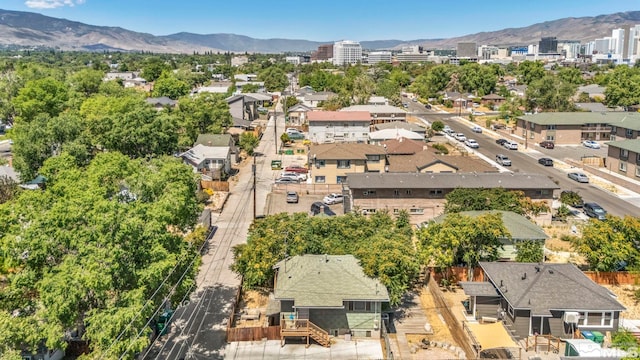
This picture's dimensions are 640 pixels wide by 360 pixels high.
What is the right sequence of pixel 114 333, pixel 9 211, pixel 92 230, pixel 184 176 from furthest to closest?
pixel 184 176
pixel 9 211
pixel 92 230
pixel 114 333

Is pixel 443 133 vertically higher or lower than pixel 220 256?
higher

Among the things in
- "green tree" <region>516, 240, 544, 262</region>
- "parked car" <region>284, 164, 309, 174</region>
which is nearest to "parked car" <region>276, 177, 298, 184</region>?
"parked car" <region>284, 164, 309, 174</region>

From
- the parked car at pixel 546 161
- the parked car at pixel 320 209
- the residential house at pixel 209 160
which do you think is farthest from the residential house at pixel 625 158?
the residential house at pixel 209 160

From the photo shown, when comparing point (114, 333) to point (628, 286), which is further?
point (628, 286)

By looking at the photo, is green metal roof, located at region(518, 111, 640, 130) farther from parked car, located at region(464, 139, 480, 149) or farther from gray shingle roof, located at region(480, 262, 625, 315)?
gray shingle roof, located at region(480, 262, 625, 315)

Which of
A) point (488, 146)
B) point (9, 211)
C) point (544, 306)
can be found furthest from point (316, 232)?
point (488, 146)

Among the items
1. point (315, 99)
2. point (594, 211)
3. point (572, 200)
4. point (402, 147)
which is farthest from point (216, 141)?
point (315, 99)

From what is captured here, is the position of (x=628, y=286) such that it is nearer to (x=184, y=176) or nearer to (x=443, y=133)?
(x=184, y=176)
